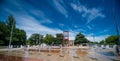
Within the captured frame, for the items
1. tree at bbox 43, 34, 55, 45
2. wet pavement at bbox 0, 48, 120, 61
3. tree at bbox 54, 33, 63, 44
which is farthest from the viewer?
tree at bbox 43, 34, 55, 45

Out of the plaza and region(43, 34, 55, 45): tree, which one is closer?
the plaza

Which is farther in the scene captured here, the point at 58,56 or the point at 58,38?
the point at 58,38

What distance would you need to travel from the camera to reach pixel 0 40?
610 inches

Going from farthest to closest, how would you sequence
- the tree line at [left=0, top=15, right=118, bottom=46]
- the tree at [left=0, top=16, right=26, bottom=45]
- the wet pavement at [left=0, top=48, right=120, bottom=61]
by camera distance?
the tree line at [left=0, top=15, right=118, bottom=46], the tree at [left=0, top=16, right=26, bottom=45], the wet pavement at [left=0, top=48, right=120, bottom=61]

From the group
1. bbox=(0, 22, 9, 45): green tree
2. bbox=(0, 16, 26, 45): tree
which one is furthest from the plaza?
bbox=(0, 16, 26, 45): tree

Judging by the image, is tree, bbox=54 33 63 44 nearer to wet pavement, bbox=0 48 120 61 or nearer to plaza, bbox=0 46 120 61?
plaza, bbox=0 46 120 61

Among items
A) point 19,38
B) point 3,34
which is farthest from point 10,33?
point 19,38

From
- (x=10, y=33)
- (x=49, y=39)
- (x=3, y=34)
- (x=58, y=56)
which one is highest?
(x=10, y=33)

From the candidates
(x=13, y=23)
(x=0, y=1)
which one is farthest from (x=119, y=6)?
(x=13, y=23)

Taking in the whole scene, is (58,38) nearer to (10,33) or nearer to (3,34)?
(10,33)

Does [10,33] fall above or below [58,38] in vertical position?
above

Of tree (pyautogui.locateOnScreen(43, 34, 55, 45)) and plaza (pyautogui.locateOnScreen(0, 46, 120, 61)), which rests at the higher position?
tree (pyautogui.locateOnScreen(43, 34, 55, 45))

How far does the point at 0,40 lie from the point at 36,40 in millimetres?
14369

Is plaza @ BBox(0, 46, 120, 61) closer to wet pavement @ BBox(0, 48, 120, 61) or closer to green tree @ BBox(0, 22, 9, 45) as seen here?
wet pavement @ BBox(0, 48, 120, 61)
